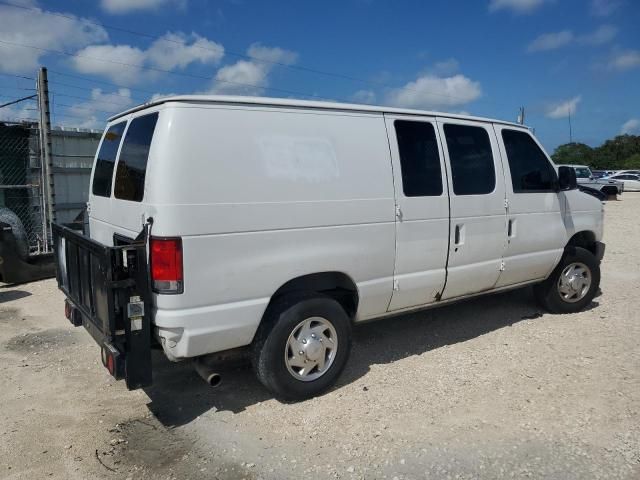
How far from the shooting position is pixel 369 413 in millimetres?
3854

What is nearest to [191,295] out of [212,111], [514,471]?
[212,111]

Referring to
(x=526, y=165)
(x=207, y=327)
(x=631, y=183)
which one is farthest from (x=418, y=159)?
(x=631, y=183)

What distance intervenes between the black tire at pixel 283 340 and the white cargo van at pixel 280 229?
0.01 meters

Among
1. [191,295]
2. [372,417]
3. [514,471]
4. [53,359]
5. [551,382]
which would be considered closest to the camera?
[514,471]

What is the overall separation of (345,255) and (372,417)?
3.96 feet

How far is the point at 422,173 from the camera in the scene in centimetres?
451

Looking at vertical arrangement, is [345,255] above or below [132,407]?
above

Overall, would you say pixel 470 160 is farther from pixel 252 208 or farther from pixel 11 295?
pixel 11 295

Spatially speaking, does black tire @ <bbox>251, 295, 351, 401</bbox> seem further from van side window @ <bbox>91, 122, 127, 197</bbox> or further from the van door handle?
van side window @ <bbox>91, 122, 127, 197</bbox>

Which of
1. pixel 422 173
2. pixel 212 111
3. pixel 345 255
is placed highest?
pixel 212 111

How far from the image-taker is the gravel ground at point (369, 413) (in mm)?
3227

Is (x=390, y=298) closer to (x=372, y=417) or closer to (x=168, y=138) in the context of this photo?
(x=372, y=417)

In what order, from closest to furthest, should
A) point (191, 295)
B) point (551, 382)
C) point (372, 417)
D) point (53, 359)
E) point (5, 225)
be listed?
point (191, 295) → point (372, 417) → point (551, 382) → point (53, 359) → point (5, 225)

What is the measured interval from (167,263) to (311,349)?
1.31 m
